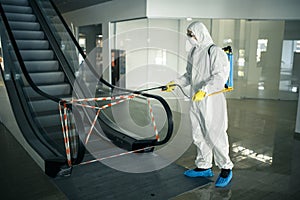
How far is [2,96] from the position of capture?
15.3 ft

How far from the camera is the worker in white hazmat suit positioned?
2836mm

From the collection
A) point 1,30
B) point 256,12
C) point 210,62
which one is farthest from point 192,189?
point 256,12

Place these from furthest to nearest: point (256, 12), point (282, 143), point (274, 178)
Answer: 1. point (256, 12)
2. point (282, 143)
3. point (274, 178)

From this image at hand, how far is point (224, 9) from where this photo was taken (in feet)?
20.0

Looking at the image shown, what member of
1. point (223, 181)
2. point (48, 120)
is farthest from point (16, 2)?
point (223, 181)

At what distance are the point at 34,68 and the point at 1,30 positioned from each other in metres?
0.83

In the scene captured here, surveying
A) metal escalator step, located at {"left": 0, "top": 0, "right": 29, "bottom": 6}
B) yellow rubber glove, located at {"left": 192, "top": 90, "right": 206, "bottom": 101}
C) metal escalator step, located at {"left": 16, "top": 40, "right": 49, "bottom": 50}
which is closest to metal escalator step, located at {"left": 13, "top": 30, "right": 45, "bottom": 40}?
metal escalator step, located at {"left": 16, "top": 40, "right": 49, "bottom": 50}

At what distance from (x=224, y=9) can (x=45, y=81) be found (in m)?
4.23

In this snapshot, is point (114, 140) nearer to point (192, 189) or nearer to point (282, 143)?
point (192, 189)

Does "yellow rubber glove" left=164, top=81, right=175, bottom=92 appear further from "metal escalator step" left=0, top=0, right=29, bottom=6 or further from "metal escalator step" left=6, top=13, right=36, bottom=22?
"metal escalator step" left=0, top=0, right=29, bottom=6

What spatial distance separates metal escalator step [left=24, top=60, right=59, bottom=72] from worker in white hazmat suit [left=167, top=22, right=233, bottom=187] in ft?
9.94

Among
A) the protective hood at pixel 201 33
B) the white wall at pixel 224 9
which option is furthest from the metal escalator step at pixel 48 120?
the white wall at pixel 224 9

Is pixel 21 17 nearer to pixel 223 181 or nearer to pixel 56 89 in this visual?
pixel 56 89

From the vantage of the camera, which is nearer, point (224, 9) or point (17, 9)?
point (17, 9)
